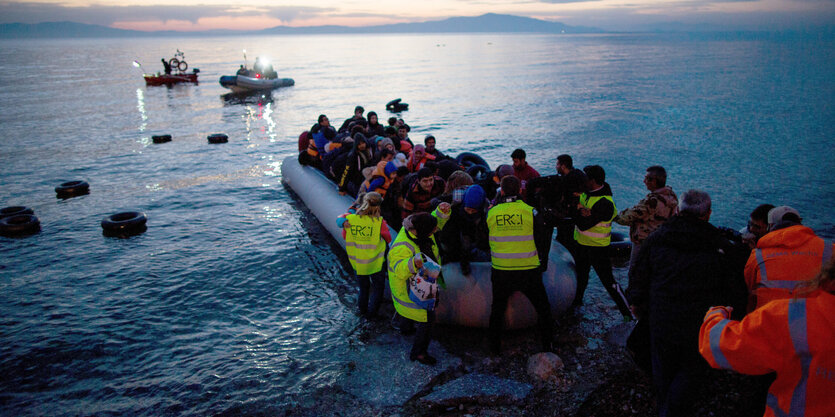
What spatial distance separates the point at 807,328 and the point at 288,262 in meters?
6.50

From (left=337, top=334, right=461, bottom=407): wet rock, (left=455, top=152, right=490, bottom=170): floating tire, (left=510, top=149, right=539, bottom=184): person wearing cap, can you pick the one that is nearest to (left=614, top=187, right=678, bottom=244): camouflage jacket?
(left=510, top=149, right=539, bottom=184): person wearing cap

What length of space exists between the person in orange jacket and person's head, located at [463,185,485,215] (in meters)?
2.47

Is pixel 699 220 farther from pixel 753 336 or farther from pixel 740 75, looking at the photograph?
pixel 740 75

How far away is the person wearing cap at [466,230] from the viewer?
4508 millimetres

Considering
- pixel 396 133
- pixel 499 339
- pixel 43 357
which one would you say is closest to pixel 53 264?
pixel 43 357

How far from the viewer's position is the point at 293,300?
6242 millimetres

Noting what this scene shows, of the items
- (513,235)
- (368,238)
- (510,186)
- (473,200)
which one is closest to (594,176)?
(510,186)

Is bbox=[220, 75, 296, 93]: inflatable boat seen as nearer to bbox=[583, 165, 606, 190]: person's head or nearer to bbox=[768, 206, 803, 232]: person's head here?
bbox=[583, 165, 606, 190]: person's head

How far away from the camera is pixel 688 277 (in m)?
3.07

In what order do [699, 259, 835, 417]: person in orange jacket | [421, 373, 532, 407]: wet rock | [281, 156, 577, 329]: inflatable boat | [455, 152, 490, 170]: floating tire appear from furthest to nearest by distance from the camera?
[455, 152, 490, 170]: floating tire < [281, 156, 577, 329]: inflatable boat < [421, 373, 532, 407]: wet rock < [699, 259, 835, 417]: person in orange jacket

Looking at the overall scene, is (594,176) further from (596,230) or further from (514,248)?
(514,248)

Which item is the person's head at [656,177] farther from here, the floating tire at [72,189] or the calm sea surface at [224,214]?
the floating tire at [72,189]

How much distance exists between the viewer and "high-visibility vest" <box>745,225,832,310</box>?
2.91 m

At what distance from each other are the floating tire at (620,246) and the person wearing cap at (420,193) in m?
2.90
